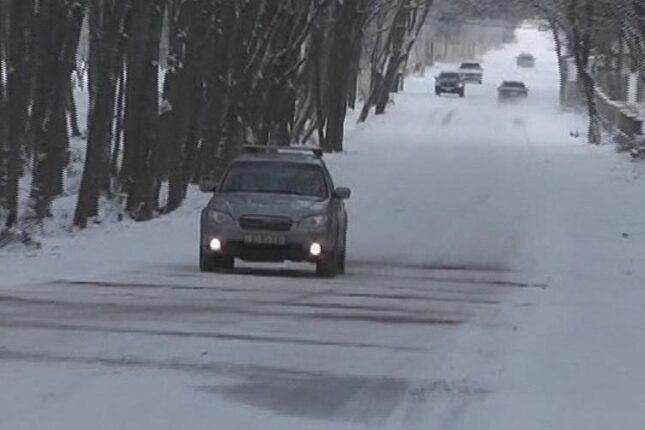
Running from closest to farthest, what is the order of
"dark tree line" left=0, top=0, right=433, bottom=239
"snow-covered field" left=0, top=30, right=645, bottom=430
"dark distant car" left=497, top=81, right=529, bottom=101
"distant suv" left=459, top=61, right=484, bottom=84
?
"snow-covered field" left=0, top=30, right=645, bottom=430
"dark tree line" left=0, top=0, right=433, bottom=239
"dark distant car" left=497, top=81, right=529, bottom=101
"distant suv" left=459, top=61, right=484, bottom=84

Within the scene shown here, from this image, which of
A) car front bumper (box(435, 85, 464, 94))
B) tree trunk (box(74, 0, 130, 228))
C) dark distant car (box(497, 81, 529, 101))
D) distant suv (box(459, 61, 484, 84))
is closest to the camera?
tree trunk (box(74, 0, 130, 228))

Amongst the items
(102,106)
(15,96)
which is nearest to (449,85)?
(102,106)

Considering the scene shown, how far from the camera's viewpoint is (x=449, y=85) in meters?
100

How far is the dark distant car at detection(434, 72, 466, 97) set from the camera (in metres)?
100

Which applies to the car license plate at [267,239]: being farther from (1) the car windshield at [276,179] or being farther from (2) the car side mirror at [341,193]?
(2) the car side mirror at [341,193]

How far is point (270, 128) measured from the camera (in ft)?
148

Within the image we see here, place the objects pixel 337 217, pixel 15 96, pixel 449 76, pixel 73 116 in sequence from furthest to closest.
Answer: pixel 449 76 → pixel 73 116 → pixel 15 96 → pixel 337 217

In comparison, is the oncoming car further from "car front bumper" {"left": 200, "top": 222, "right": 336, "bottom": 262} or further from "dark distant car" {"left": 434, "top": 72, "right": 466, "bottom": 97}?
"car front bumper" {"left": 200, "top": 222, "right": 336, "bottom": 262}

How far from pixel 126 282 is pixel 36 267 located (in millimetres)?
2746

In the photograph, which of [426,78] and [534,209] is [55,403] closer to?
[534,209]

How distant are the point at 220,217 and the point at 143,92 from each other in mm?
9762

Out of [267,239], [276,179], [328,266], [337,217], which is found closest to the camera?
[267,239]

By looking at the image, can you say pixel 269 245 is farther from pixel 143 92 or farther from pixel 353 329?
pixel 143 92

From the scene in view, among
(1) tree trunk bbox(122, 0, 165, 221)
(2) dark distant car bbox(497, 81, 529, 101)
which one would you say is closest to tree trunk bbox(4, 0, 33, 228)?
(1) tree trunk bbox(122, 0, 165, 221)
